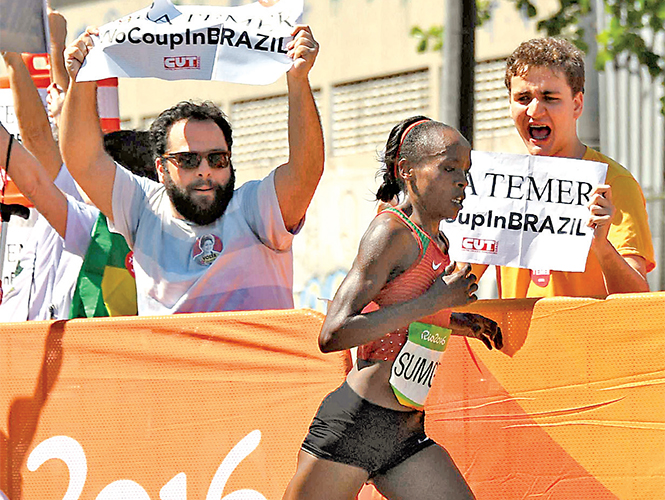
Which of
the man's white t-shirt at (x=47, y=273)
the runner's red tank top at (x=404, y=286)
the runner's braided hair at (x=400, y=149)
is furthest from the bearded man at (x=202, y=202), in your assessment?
the runner's red tank top at (x=404, y=286)

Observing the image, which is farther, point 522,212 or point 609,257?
point 522,212

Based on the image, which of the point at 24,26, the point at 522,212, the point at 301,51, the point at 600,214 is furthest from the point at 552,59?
the point at 24,26

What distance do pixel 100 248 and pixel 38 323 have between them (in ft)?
1.74

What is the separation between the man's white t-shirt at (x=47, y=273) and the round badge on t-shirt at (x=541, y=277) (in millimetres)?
2129

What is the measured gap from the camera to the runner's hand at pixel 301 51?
486 centimetres

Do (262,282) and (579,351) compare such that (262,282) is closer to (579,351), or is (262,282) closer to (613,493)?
(579,351)

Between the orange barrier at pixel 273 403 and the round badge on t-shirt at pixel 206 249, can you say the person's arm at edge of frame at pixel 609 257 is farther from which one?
the round badge on t-shirt at pixel 206 249

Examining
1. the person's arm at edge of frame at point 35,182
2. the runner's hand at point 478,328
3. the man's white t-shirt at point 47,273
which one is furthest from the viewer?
the man's white t-shirt at point 47,273

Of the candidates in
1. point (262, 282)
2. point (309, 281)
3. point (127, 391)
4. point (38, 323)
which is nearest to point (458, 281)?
point (262, 282)

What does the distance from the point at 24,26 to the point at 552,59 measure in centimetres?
244

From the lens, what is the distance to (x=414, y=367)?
152 inches

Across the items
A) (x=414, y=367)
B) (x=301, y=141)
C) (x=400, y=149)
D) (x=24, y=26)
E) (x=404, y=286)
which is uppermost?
(x=24, y=26)

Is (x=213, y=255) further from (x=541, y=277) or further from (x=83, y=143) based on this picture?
(x=541, y=277)

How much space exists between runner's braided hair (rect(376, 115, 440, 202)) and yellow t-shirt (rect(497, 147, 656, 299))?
3.22ft
